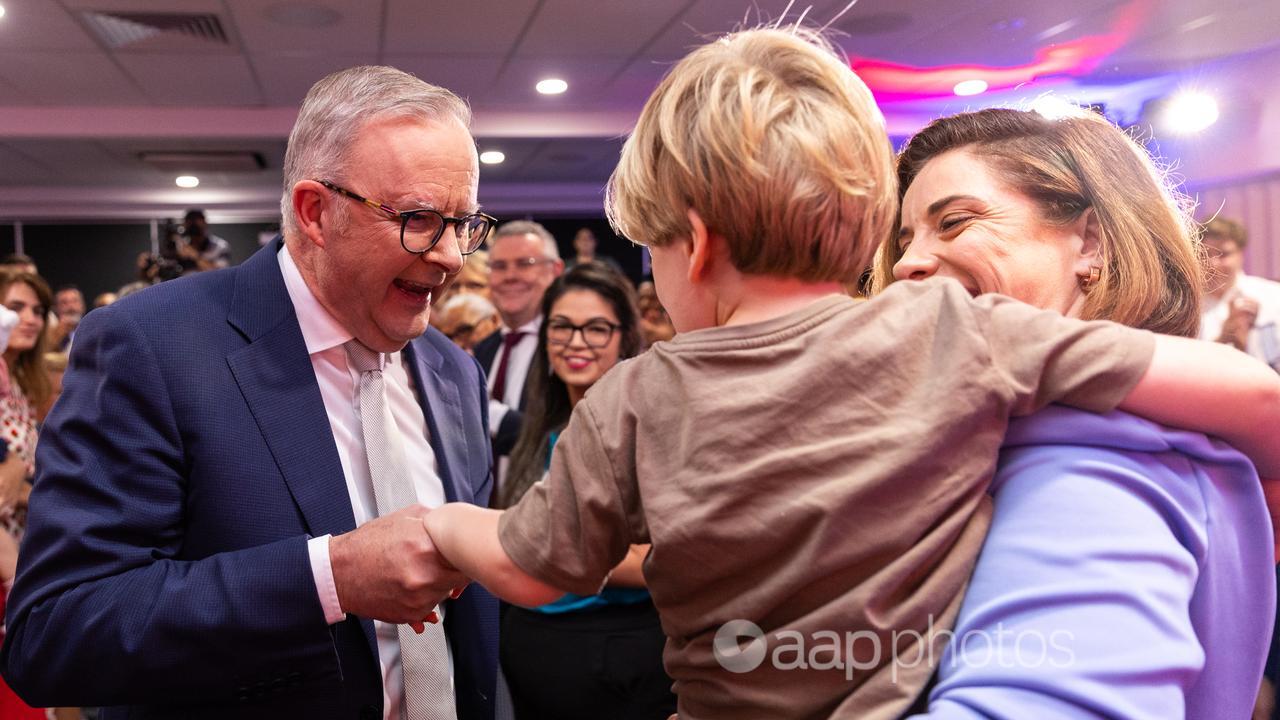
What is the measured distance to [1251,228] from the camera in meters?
8.14

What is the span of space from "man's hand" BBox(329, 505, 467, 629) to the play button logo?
42 cm

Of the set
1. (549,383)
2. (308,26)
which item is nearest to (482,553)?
(549,383)

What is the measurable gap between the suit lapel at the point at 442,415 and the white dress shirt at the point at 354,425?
0.08ft

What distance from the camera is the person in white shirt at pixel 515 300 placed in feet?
13.0

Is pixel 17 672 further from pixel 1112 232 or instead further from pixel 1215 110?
pixel 1215 110

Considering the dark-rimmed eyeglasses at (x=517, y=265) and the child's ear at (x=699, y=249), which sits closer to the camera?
the child's ear at (x=699, y=249)

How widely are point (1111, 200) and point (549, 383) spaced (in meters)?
2.03

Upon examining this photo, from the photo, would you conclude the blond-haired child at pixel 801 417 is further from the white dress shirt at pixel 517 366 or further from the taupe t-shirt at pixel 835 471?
the white dress shirt at pixel 517 366

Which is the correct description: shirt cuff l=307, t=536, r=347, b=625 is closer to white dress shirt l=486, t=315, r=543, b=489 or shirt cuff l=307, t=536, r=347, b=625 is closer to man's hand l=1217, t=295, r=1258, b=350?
white dress shirt l=486, t=315, r=543, b=489

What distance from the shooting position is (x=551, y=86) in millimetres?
7832

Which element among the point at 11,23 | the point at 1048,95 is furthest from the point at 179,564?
the point at 11,23

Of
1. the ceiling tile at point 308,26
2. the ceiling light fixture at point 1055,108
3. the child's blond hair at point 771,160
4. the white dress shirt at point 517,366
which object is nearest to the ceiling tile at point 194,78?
the ceiling tile at point 308,26

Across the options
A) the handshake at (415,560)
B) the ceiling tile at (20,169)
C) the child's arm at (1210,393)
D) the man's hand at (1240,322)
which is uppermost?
the ceiling tile at (20,169)

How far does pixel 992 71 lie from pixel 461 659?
7316mm
